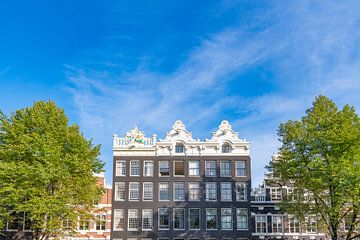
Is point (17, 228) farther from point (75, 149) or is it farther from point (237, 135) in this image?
point (237, 135)

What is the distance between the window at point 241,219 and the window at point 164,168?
9736 millimetres

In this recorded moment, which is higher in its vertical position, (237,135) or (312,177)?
(237,135)

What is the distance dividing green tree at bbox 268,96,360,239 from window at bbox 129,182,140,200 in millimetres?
17810

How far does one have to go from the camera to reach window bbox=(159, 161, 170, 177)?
165 ft

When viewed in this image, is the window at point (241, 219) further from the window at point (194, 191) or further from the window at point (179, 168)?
the window at point (179, 168)

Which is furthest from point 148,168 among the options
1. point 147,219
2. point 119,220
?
point 119,220

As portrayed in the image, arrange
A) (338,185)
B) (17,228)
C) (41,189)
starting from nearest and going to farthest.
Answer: (338,185)
(41,189)
(17,228)

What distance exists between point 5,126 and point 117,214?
17144 millimetres

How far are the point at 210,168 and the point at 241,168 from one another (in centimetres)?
382

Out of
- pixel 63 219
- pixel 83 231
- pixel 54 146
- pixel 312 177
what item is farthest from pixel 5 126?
pixel 312 177

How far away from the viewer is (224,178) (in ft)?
162

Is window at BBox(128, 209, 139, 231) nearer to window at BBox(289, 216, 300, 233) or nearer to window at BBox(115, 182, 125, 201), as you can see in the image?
window at BBox(115, 182, 125, 201)

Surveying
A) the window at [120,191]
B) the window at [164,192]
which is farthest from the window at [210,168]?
the window at [120,191]

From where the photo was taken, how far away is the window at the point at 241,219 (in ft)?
157
